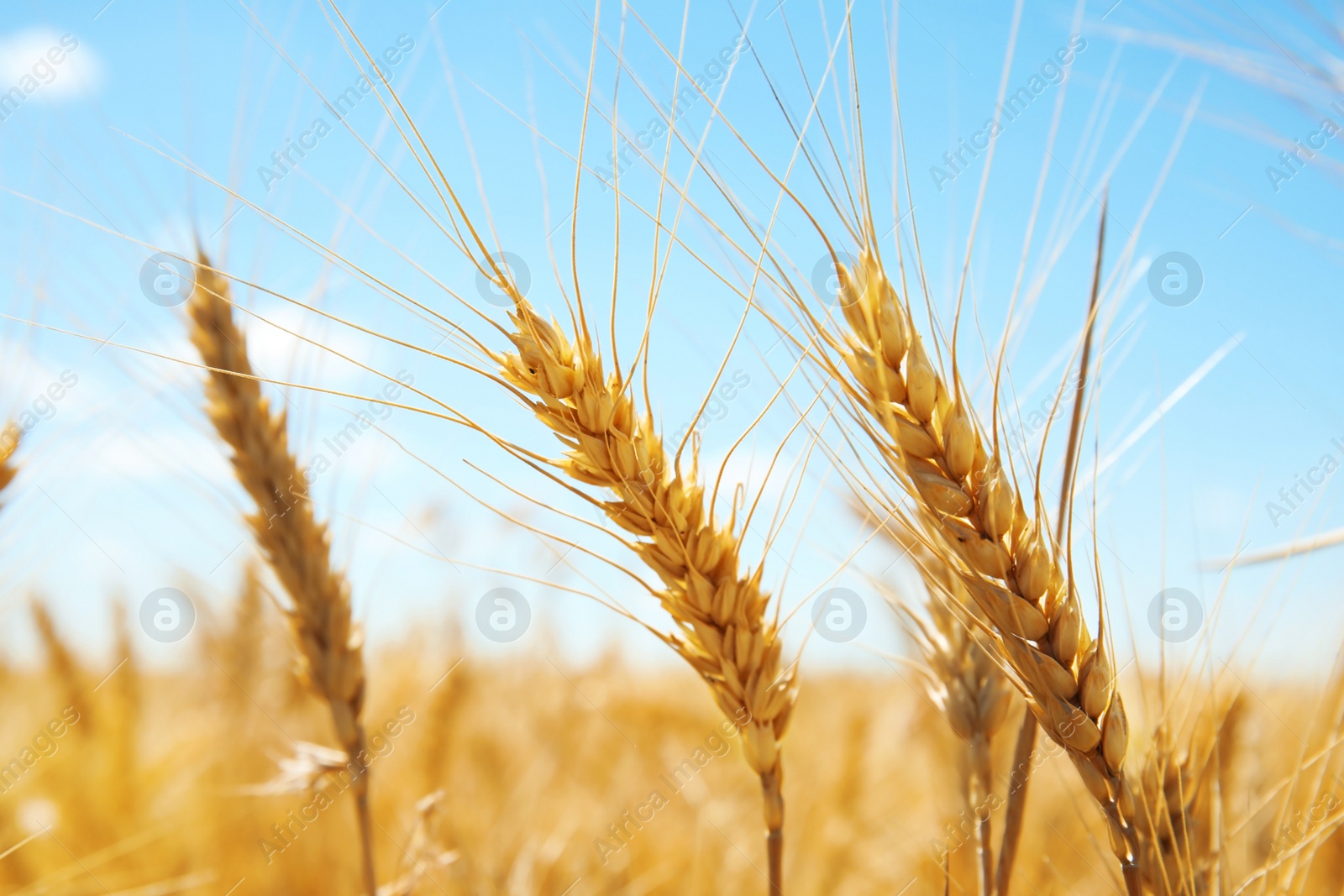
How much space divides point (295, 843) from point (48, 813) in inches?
27.6

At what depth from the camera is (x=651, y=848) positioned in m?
2.68

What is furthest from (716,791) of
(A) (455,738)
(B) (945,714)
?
(B) (945,714)

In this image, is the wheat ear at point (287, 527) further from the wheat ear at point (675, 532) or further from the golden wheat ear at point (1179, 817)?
the golden wheat ear at point (1179, 817)

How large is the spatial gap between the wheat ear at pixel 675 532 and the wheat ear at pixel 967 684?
27 centimetres

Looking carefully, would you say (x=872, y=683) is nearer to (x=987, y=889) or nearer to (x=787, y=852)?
(x=787, y=852)

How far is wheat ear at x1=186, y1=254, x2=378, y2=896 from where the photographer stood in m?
1.61

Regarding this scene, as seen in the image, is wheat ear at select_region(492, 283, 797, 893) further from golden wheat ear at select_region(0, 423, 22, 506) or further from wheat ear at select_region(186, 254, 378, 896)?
golden wheat ear at select_region(0, 423, 22, 506)

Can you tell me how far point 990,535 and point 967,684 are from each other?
1.29ft

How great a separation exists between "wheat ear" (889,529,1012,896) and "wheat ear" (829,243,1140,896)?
0.50ft

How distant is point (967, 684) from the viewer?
4.16 ft

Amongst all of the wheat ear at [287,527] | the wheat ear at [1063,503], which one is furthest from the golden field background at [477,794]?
the wheat ear at [1063,503]

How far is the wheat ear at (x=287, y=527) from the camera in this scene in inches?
63.3

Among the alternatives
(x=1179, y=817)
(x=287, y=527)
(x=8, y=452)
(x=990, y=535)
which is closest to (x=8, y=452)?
(x=8, y=452)

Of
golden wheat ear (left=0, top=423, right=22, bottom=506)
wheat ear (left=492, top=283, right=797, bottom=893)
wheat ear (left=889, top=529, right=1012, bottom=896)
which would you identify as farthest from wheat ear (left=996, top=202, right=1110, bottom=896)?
golden wheat ear (left=0, top=423, right=22, bottom=506)
